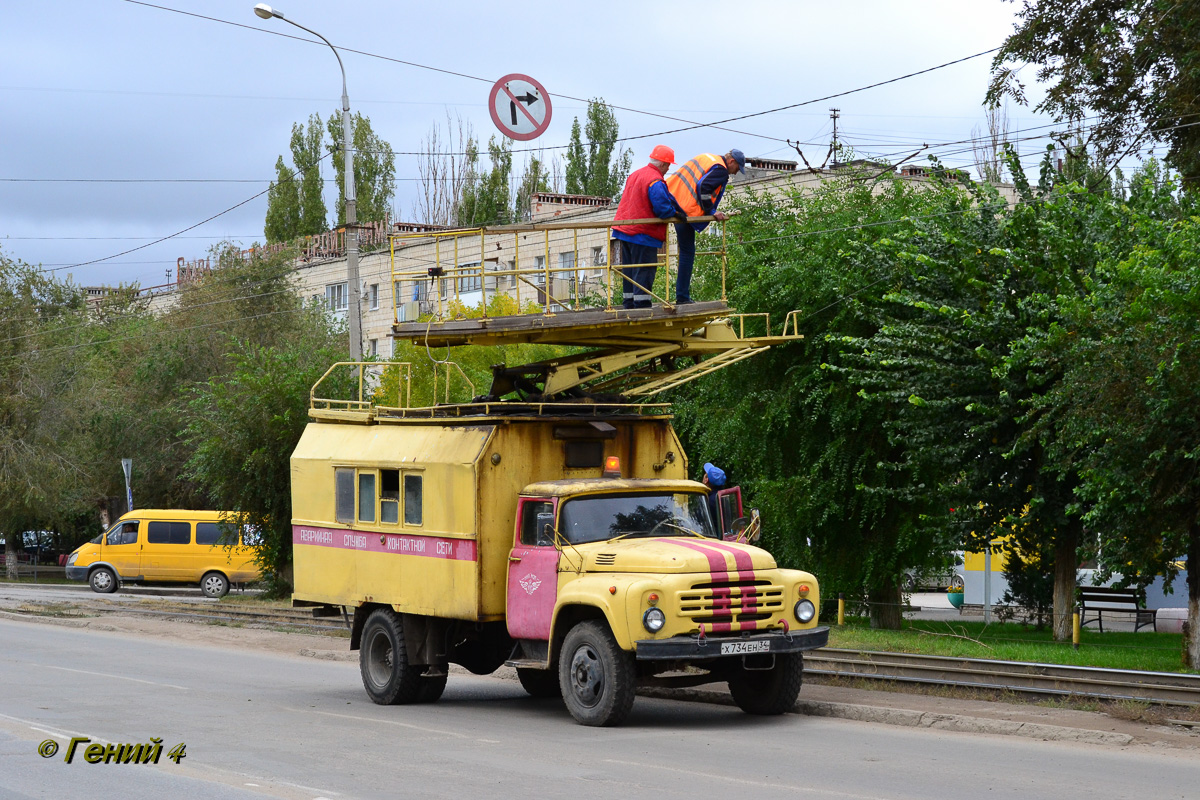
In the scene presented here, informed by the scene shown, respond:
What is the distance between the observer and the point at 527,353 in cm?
3234

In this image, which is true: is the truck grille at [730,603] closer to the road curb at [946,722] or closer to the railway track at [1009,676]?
the road curb at [946,722]

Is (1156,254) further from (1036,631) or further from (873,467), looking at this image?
(1036,631)

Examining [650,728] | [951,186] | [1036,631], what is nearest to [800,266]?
[951,186]

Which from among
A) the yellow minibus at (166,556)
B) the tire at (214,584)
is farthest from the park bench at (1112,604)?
the tire at (214,584)

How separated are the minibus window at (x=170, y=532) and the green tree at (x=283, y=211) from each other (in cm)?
3154

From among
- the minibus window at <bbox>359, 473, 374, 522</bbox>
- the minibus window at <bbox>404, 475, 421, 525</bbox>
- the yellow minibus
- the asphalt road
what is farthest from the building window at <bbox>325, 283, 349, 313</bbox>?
the minibus window at <bbox>404, 475, 421, 525</bbox>

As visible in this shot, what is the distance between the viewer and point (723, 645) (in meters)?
11.1

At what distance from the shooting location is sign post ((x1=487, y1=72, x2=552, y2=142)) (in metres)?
20.8

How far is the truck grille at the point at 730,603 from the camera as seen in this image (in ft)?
36.7

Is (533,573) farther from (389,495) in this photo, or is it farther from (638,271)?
(638,271)

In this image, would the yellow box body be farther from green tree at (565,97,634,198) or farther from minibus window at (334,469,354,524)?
green tree at (565,97,634,198)

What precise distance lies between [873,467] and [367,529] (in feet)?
37.1

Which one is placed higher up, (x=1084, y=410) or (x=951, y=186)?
(x=951, y=186)

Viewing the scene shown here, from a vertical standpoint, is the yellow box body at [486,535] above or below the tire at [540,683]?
above
